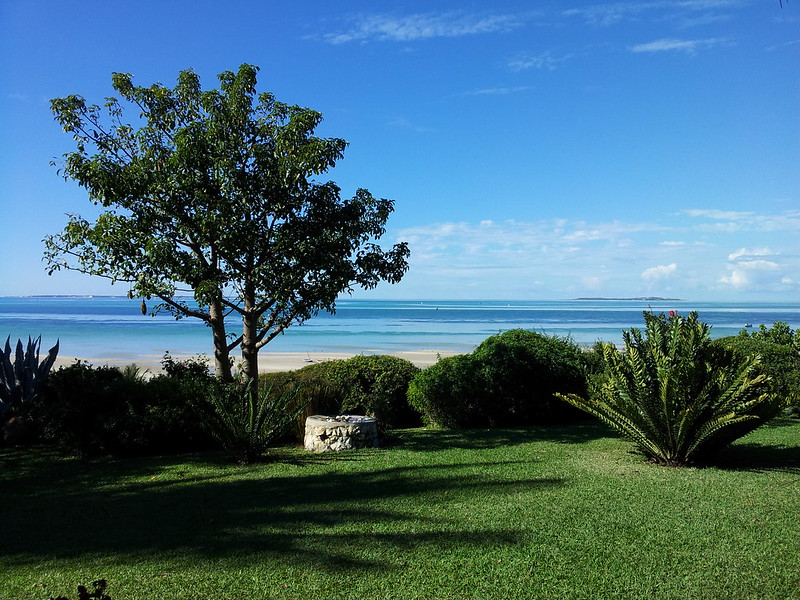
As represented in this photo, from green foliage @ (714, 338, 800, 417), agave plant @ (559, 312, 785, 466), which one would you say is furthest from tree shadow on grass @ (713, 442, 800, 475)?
green foliage @ (714, 338, 800, 417)

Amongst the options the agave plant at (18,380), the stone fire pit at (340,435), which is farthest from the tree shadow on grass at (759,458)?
the agave plant at (18,380)

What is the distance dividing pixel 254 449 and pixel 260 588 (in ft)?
14.0

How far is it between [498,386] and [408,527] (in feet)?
20.6

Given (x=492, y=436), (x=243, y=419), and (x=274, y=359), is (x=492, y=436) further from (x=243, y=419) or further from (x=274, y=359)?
(x=274, y=359)

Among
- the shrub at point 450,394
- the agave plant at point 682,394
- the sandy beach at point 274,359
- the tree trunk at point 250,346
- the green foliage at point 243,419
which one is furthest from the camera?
the sandy beach at point 274,359

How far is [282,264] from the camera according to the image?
9.49m

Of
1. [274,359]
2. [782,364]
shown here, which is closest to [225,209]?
[782,364]

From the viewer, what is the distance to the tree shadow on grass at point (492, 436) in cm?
919

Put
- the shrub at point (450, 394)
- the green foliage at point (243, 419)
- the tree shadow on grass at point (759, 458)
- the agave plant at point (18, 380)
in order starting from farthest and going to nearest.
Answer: the shrub at point (450, 394) < the agave plant at point (18, 380) < the green foliage at point (243, 419) < the tree shadow on grass at point (759, 458)

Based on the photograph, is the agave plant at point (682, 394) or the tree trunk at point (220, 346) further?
the tree trunk at point (220, 346)

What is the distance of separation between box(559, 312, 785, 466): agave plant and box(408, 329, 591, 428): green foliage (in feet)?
11.2

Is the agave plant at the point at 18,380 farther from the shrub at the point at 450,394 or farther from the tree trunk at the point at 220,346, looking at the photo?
the shrub at the point at 450,394

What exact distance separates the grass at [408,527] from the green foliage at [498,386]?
2820 mm

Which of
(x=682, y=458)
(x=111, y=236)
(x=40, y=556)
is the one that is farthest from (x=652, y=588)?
(x=111, y=236)
